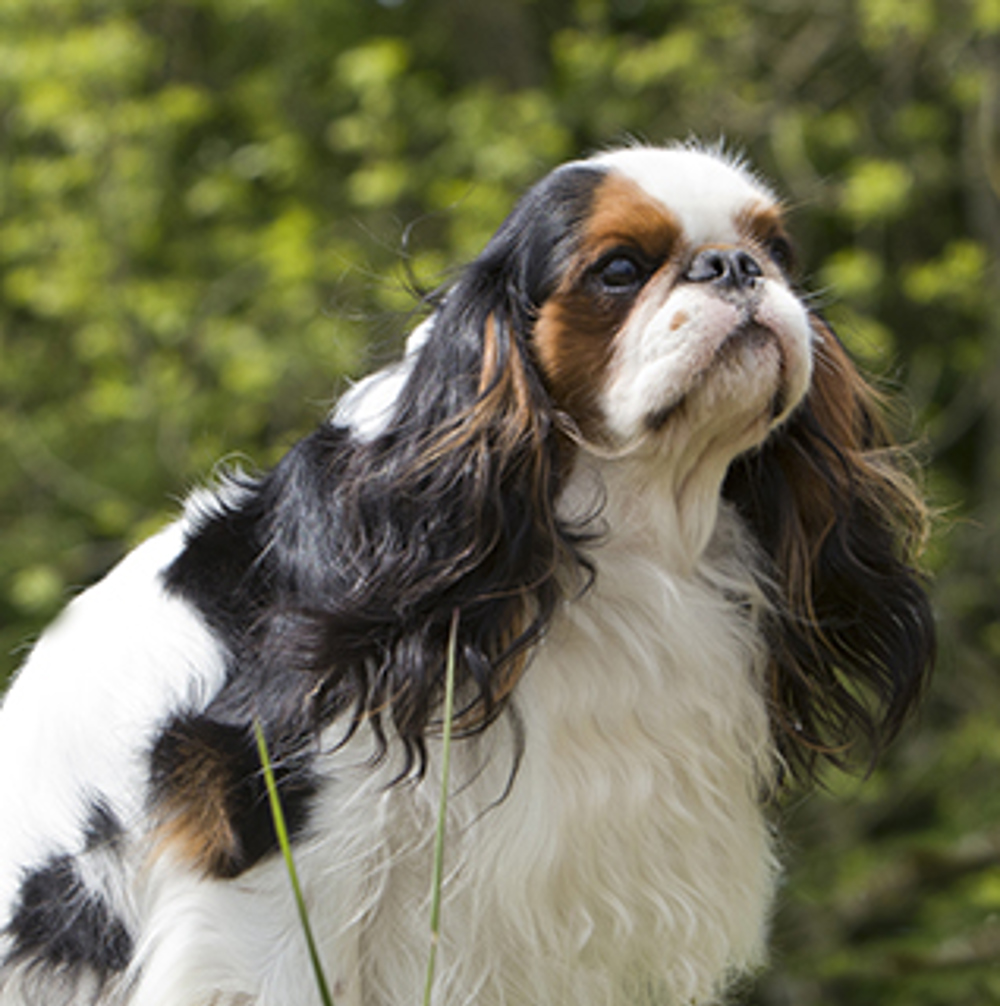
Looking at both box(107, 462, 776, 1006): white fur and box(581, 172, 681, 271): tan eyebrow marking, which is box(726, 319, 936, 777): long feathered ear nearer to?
box(107, 462, 776, 1006): white fur

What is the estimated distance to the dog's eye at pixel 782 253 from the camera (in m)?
2.48

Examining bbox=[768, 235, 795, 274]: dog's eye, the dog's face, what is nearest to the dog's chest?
the dog's face

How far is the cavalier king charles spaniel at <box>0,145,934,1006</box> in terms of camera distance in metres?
2.29

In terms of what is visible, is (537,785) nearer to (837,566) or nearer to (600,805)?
(600,805)

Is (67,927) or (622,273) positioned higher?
(622,273)

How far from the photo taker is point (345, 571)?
91.1 inches

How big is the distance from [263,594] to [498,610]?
402 mm

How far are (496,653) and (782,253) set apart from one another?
0.85 meters

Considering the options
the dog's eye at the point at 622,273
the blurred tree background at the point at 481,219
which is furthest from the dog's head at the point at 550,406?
the blurred tree background at the point at 481,219

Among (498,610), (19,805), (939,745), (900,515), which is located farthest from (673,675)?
(939,745)

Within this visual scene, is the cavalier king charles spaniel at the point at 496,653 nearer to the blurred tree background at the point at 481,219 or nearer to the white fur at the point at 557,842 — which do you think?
the white fur at the point at 557,842

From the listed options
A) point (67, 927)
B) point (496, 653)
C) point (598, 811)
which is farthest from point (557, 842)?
point (67, 927)

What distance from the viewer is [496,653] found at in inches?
91.4

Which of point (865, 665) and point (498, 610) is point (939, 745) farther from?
point (498, 610)
